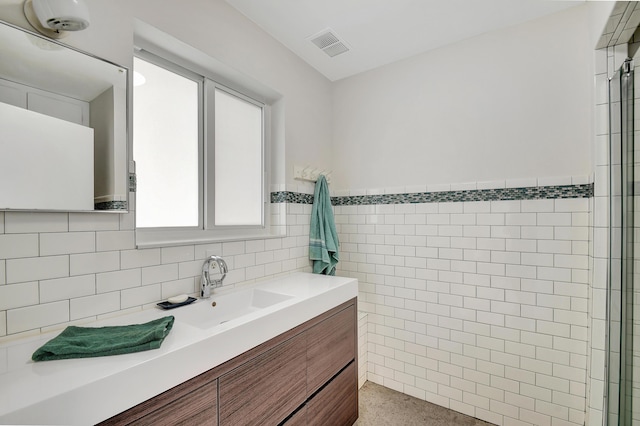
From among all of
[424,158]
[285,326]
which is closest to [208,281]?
[285,326]

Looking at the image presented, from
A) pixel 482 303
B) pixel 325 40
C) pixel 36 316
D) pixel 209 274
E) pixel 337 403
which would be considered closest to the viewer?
pixel 36 316

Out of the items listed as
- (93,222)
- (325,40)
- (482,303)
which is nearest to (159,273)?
(93,222)

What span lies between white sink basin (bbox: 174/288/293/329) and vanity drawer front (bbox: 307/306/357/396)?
0.91ft

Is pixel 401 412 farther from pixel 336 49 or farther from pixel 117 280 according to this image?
pixel 336 49

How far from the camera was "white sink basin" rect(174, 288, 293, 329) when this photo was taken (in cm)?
141

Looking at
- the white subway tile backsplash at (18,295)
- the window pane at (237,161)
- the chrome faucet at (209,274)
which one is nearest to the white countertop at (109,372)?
the white subway tile backsplash at (18,295)

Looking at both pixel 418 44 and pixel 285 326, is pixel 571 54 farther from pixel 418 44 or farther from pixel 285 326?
Result: pixel 285 326

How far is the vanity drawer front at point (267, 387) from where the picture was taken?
43.3 inches

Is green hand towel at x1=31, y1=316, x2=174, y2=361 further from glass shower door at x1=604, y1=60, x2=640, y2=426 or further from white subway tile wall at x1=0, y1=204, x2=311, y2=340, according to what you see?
glass shower door at x1=604, y1=60, x2=640, y2=426

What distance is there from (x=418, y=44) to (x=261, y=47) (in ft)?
3.77

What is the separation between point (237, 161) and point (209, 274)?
0.84 m

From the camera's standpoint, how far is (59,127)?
1093 millimetres

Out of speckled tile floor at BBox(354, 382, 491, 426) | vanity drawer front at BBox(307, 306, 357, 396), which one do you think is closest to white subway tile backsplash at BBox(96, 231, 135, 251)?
vanity drawer front at BBox(307, 306, 357, 396)

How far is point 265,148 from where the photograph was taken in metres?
2.23
